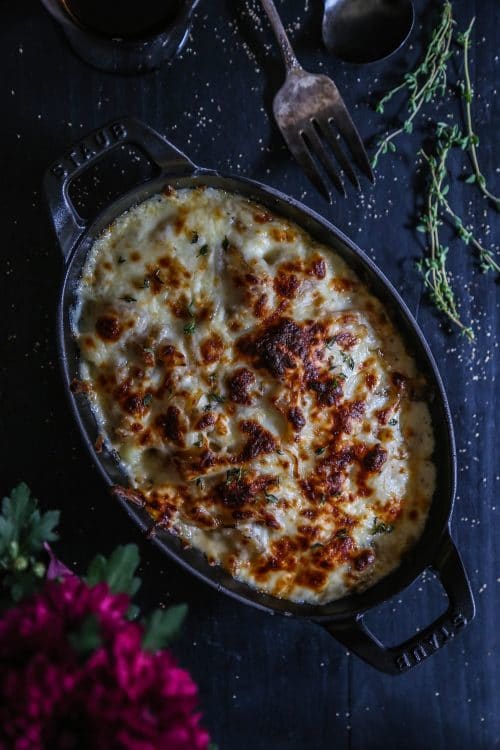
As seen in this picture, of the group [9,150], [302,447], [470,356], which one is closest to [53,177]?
[9,150]

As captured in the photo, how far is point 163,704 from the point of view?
151 cm

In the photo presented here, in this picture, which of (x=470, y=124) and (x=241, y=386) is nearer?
(x=241, y=386)

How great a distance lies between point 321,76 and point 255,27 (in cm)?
27

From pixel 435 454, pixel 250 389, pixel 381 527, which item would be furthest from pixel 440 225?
pixel 381 527

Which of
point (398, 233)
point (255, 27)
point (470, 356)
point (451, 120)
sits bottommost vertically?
point (470, 356)

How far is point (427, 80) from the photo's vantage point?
2.73 metres

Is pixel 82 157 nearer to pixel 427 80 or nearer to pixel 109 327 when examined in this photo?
pixel 109 327

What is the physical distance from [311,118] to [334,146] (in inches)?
4.6

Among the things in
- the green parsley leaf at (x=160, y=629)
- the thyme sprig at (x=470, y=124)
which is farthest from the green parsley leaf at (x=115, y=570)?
the thyme sprig at (x=470, y=124)

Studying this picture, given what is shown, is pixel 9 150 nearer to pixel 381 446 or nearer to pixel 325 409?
pixel 325 409

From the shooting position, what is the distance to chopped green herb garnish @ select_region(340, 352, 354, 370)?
8.10 feet

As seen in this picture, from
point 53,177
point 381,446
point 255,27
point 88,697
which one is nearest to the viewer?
point 88,697

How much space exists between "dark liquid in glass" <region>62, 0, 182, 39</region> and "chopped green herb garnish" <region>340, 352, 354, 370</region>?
1126 millimetres

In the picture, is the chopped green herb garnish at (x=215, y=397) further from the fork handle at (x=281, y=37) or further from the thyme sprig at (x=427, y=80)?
the fork handle at (x=281, y=37)
